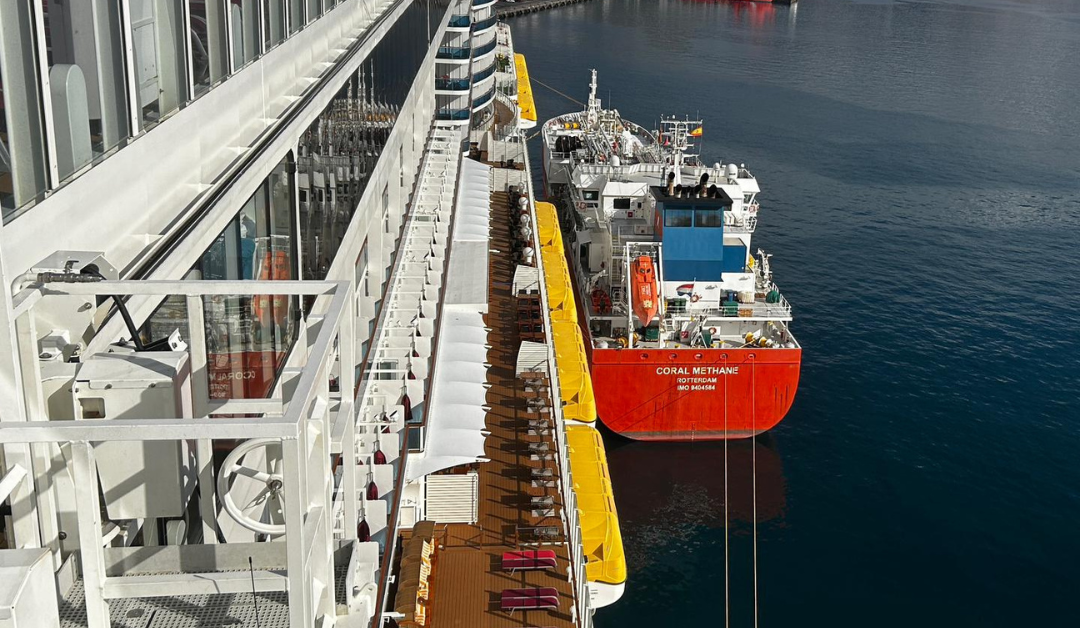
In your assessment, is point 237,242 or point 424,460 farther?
point 424,460

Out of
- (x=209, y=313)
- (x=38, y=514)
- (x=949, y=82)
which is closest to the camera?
(x=38, y=514)

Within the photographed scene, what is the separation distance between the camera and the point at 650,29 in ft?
368

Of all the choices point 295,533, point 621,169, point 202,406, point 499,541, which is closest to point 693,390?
point 621,169

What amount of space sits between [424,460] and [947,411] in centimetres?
2281

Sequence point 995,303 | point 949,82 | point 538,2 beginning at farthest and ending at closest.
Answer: point 538,2
point 949,82
point 995,303

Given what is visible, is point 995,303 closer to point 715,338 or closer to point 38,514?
point 715,338

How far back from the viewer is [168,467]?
18.1ft

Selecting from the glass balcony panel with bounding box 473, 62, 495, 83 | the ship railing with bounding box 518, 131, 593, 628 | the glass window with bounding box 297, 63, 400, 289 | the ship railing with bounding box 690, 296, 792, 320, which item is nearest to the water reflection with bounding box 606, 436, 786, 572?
the ship railing with bounding box 690, 296, 792, 320

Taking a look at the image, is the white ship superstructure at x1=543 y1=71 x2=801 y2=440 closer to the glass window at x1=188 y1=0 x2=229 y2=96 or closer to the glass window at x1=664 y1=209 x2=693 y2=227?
the glass window at x1=664 y1=209 x2=693 y2=227

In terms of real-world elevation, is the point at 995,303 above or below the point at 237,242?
below

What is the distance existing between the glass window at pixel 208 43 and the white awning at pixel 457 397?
9193mm

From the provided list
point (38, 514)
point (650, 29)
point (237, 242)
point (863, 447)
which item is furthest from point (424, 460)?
point (650, 29)

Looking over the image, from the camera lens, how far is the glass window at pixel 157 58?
19.6 feet

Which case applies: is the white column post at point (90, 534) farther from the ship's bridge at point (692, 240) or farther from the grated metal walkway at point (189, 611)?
the ship's bridge at point (692, 240)
